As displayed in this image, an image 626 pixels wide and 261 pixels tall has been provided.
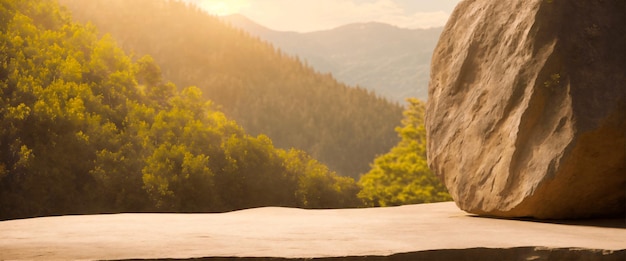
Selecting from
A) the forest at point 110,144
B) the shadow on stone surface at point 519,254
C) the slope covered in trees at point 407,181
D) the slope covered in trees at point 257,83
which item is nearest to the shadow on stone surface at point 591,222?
the shadow on stone surface at point 519,254

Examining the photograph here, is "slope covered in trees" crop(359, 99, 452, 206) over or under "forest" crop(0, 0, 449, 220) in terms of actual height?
under

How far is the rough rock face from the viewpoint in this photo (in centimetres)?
650

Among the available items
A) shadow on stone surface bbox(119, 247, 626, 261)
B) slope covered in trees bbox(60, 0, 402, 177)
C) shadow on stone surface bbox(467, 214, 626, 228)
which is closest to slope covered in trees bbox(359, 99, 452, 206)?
shadow on stone surface bbox(467, 214, 626, 228)

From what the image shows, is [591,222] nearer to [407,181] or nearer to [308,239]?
[308,239]

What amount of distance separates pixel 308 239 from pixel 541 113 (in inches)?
110

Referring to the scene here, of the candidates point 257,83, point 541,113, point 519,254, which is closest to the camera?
point 519,254

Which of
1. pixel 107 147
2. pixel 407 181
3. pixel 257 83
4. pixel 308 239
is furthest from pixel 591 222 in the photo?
pixel 257 83

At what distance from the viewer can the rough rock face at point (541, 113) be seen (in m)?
6.50

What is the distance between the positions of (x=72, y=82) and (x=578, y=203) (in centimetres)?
1465

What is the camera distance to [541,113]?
22.2 feet

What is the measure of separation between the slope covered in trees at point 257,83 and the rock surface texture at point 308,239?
51.6 meters

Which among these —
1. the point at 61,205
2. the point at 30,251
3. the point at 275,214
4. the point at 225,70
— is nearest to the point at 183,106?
the point at 61,205

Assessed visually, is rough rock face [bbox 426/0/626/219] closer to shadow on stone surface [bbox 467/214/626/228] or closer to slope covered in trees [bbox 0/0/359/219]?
shadow on stone surface [bbox 467/214/626/228]

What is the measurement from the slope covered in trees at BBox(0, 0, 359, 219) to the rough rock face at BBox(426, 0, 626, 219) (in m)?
11.0
